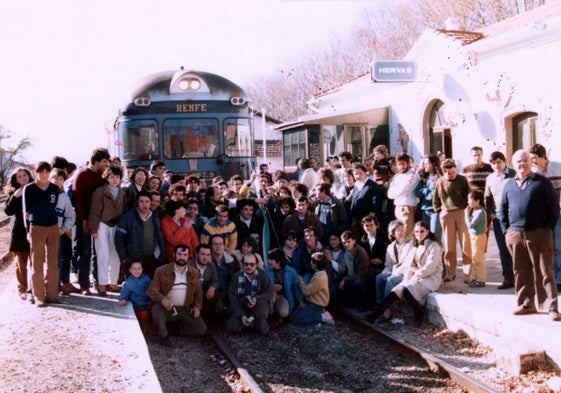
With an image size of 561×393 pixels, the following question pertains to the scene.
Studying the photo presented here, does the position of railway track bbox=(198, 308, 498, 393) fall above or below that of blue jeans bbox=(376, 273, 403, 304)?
below

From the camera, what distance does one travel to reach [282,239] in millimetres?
9984

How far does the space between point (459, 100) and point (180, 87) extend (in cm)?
633

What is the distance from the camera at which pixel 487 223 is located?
9.41m

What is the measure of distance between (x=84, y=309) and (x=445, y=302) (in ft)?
14.4

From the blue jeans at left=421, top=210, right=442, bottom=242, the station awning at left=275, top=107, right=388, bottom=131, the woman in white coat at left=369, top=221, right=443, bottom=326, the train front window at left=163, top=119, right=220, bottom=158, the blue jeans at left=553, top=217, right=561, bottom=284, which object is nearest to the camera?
the blue jeans at left=553, top=217, right=561, bottom=284

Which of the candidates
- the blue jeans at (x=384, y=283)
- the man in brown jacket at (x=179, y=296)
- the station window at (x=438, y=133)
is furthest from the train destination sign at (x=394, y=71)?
the man in brown jacket at (x=179, y=296)

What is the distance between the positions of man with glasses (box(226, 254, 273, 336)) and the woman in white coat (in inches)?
55.2

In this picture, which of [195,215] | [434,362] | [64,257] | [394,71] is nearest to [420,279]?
[434,362]

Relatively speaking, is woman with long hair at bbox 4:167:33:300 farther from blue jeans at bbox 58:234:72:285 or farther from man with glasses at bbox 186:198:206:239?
man with glasses at bbox 186:198:206:239

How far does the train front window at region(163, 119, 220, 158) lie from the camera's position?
14531 millimetres

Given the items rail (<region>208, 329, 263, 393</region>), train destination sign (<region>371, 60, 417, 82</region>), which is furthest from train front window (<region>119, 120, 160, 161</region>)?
rail (<region>208, 329, 263, 393</region>)

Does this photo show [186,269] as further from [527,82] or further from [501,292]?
[527,82]

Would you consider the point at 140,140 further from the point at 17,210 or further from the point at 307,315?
the point at 307,315

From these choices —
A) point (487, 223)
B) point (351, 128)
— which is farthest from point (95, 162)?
point (351, 128)
